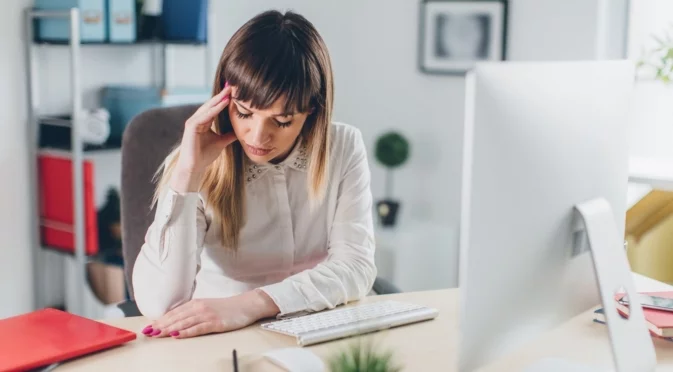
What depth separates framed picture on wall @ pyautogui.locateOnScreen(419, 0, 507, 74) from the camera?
10.7ft

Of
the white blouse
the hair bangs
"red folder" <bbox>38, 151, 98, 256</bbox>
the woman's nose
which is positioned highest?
the hair bangs

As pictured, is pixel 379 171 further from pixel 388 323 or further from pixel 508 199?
pixel 508 199

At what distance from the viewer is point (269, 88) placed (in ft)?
4.98

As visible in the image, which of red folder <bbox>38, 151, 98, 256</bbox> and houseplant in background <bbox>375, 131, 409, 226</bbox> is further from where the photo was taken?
houseplant in background <bbox>375, 131, 409, 226</bbox>

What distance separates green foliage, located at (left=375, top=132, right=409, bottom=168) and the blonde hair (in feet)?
5.55

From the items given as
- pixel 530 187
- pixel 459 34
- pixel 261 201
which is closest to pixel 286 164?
pixel 261 201

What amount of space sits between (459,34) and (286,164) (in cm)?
181

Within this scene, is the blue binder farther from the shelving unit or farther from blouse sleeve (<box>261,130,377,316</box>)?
blouse sleeve (<box>261,130,377,316</box>)

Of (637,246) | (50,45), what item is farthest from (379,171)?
(637,246)

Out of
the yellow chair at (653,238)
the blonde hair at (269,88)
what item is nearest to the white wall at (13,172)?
the blonde hair at (269,88)

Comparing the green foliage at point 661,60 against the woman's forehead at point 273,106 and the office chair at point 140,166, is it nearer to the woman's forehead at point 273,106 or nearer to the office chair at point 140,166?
the office chair at point 140,166

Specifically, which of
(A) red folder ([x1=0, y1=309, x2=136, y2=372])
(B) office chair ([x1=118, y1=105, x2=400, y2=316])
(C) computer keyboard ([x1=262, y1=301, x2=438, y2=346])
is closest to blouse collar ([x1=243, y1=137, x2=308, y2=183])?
(B) office chair ([x1=118, y1=105, x2=400, y2=316])

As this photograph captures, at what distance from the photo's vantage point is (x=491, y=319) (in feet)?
3.48

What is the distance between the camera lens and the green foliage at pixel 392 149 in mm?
3414
